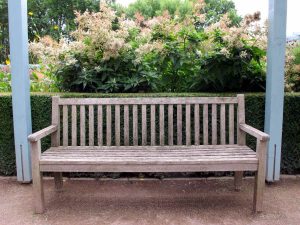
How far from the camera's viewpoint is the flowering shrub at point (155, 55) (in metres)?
4.19

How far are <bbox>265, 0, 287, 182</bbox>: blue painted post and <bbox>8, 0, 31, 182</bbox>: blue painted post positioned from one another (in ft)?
9.43

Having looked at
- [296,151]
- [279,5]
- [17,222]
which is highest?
[279,5]

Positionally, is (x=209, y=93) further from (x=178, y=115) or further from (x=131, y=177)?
(x=131, y=177)

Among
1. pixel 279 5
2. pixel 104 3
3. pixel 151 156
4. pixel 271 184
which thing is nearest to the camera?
pixel 151 156

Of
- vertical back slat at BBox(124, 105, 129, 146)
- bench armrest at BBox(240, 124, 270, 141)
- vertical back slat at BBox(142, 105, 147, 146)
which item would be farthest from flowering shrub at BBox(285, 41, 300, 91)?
vertical back slat at BBox(124, 105, 129, 146)

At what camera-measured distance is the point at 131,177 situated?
413 centimetres

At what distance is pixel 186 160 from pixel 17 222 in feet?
5.49

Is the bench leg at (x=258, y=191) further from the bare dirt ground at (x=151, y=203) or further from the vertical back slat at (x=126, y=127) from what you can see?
the vertical back slat at (x=126, y=127)

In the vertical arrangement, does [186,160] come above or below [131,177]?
above

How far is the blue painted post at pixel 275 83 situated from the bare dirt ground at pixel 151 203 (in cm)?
34

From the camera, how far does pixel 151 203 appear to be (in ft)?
11.1

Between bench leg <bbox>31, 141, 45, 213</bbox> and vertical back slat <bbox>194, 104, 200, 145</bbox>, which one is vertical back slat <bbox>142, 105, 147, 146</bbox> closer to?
vertical back slat <bbox>194, 104, 200, 145</bbox>

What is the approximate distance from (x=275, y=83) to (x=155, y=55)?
1.63 meters

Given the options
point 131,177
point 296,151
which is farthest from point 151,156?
point 296,151
